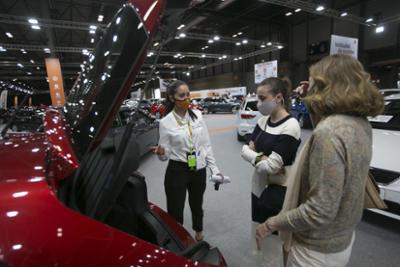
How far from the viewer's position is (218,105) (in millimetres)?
20781

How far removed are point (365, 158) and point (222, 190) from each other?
10.7 ft

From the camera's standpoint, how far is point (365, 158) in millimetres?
1021

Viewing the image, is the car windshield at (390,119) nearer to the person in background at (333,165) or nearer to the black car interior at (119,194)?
the person in background at (333,165)

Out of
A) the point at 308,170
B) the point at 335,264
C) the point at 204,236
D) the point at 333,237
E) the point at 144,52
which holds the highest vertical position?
the point at 144,52

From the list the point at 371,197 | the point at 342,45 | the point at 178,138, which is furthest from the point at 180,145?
the point at 342,45

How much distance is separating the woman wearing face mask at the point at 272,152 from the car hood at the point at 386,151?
1722 millimetres

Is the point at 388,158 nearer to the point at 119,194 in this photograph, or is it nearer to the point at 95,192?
the point at 119,194

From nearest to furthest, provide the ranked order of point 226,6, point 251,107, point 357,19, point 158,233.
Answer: point 158,233 < point 251,107 < point 357,19 < point 226,6

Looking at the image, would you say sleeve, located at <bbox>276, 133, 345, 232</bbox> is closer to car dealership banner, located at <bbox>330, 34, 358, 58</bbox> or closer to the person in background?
the person in background

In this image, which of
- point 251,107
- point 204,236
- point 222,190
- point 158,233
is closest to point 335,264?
point 158,233

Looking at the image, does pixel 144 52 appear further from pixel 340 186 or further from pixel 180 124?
pixel 180 124

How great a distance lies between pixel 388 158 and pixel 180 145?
2.33m

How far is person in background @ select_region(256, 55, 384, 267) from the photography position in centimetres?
99

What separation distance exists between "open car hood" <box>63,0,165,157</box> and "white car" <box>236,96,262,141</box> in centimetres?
632
